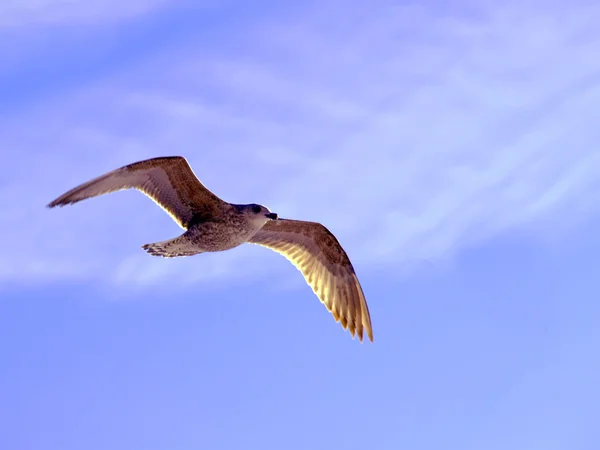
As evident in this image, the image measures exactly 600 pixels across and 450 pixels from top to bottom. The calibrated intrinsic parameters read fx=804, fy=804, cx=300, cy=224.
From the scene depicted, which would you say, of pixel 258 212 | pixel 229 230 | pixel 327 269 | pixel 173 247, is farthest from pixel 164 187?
pixel 327 269

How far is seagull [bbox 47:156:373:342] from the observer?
1650 cm

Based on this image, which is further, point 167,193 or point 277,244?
point 277,244

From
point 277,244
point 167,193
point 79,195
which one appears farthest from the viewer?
point 277,244

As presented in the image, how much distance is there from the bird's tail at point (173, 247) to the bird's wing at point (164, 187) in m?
0.53

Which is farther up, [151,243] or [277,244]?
[277,244]

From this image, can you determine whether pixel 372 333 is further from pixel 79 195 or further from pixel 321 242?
pixel 79 195

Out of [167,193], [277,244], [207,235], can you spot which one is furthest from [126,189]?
[277,244]

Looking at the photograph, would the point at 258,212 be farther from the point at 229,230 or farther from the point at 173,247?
the point at 173,247

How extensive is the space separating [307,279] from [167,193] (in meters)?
4.82

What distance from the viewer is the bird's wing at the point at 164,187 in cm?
1617

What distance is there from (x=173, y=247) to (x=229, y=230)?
4.11 ft

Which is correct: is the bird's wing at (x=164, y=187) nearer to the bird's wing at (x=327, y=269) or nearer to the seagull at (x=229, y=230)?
the seagull at (x=229, y=230)

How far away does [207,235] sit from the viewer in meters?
17.2

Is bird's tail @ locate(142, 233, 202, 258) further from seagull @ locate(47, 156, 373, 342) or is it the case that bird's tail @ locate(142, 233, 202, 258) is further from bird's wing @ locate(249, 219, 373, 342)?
bird's wing @ locate(249, 219, 373, 342)
